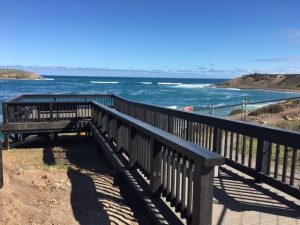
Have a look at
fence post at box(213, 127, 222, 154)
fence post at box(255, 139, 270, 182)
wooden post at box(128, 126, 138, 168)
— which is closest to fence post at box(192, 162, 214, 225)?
fence post at box(255, 139, 270, 182)

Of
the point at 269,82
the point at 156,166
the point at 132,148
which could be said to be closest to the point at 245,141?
the point at 132,148

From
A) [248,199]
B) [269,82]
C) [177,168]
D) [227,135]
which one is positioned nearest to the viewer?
[177,168]

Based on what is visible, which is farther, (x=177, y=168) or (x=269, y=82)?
(x=269, y=82)

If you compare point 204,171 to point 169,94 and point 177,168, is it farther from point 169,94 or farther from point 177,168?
point 169,94

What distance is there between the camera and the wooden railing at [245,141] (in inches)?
199

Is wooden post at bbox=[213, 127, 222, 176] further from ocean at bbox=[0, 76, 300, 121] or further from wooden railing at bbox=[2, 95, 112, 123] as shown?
ocean at bbox=[0, 76, 300, 121]

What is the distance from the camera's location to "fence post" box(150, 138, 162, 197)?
4.85 metres

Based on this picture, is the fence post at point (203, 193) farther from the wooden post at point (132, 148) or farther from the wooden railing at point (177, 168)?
the wooden post at point (132, 148)

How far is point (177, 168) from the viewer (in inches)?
165

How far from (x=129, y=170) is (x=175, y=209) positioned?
7.05ft

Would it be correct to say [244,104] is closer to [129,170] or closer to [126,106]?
[126,106]

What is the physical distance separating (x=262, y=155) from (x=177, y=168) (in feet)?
6.89

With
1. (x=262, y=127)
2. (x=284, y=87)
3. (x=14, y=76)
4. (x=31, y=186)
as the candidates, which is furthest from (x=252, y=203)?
(x=14, y=76)

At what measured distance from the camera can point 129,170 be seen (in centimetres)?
640
